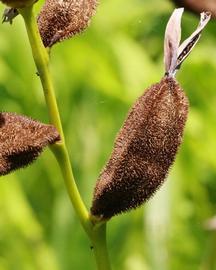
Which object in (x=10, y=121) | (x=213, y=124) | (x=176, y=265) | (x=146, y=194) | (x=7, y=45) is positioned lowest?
(x=176, y=265)

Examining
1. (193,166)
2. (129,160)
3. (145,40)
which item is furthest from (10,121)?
(145,40)

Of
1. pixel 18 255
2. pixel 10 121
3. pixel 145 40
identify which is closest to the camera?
pixel 10 121

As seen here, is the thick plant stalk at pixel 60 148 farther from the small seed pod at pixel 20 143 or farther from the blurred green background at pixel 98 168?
the blurred green background at pixel 98 168

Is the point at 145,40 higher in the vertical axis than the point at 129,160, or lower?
lower

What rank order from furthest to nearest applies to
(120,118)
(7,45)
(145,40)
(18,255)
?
1. (145,40)
2. (7,45)
3. (120,118)
4. (18,255)

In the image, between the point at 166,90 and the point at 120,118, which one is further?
the point at 120,118

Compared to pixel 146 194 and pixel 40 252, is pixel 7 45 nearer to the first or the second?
pixel 40 252
